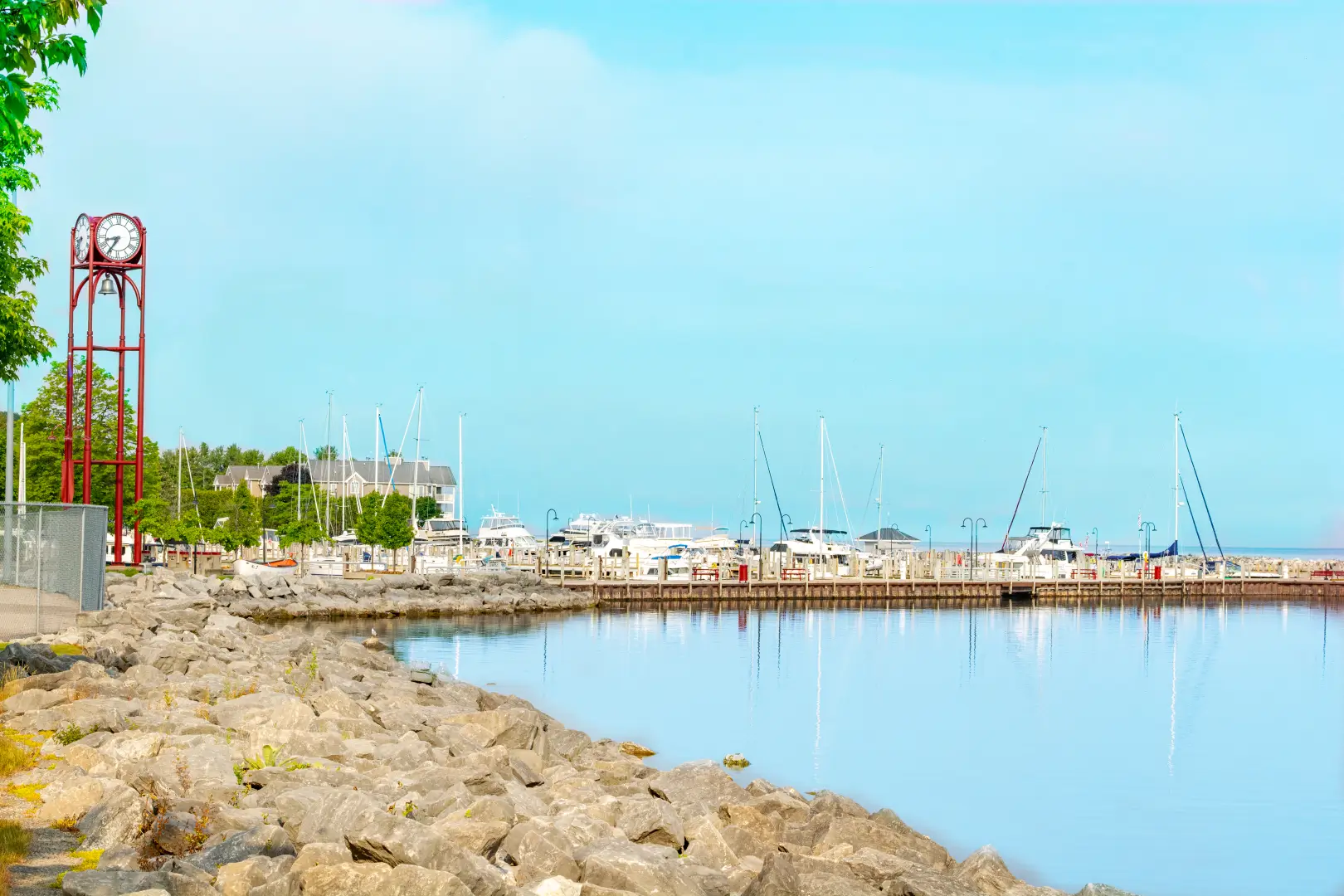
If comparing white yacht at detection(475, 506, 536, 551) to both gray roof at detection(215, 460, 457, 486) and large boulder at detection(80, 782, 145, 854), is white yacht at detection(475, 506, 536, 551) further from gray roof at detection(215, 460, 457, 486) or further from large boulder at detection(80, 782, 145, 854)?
large boulder at detection(80, 782, 145, 854)

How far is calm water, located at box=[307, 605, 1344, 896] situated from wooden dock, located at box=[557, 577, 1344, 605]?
10.2 metres

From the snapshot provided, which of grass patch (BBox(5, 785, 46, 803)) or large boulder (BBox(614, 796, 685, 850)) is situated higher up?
grass patch (BBox(5, 785, 46, 803))

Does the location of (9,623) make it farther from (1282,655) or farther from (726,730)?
(1282,655)

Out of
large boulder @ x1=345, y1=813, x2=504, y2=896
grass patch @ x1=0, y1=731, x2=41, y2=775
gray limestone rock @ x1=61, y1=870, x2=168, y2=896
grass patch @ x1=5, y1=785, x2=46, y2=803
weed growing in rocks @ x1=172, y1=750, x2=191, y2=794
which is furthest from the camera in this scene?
grass patch @ x1=0, y1=731, x2=41, y2=775

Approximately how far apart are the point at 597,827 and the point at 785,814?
410cm

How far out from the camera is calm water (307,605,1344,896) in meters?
19.7

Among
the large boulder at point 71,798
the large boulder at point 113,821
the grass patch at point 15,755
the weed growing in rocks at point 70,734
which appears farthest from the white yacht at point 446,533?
the large boulder at point 113,821

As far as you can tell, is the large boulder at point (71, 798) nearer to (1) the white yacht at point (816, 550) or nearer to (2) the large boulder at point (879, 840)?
(2) the large boulder at point (879, 840)

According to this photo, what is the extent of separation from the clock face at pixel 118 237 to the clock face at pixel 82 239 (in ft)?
2.32

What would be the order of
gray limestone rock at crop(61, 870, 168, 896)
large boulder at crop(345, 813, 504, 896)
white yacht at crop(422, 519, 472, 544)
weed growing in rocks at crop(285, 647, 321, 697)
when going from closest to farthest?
1. gray limestone rock at crop(61, 870, 168, 896)
2. large boulder at crop(345, 813, 504, 896)
3. weed growing in rocks at crop(285, 647, 321, 697)
4. white yacht at crop(422, 519, 472, 544)

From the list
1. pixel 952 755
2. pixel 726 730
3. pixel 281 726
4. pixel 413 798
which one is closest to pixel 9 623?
pixel 281 726

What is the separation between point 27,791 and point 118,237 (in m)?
37.9

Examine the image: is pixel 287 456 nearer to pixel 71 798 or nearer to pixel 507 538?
pixel 507 538

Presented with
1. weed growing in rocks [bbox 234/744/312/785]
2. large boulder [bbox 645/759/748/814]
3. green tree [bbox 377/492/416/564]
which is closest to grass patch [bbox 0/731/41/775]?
weed growing in rocks [bbox 234/744/312/785]
